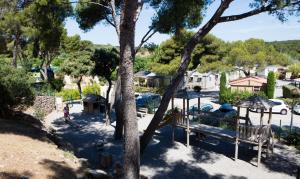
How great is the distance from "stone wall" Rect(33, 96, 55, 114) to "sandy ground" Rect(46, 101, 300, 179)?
14.6 ft

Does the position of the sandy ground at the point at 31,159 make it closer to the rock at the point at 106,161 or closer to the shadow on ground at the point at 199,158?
the rock at the point at 106,161

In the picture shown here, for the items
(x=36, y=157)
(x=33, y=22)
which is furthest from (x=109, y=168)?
(x=33, y=22)

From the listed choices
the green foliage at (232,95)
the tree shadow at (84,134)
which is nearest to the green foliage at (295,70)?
the green foliage at (232,95)

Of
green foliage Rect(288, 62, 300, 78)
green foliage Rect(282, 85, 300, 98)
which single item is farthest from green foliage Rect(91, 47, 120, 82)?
green foliage Rect(288, 62, 300, 78)

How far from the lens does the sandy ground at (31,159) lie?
769 cm

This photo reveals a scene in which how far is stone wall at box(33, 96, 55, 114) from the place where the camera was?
21312 mm

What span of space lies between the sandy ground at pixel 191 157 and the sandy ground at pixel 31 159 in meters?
2.39

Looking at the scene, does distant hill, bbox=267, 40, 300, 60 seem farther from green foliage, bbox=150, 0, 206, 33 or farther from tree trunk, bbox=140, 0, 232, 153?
tree trunk, bbox=140, 0, 232, 153

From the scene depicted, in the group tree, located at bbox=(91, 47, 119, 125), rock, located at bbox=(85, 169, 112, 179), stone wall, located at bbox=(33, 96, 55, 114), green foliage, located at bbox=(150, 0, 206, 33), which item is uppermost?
green foliage, located at bbox=(150, 0, 206, 33)

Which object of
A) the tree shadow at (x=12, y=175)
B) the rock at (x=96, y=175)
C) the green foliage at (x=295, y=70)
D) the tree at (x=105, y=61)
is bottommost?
the rock at (x=96, y=175)

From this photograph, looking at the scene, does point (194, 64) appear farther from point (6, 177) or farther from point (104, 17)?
point (6, 177)

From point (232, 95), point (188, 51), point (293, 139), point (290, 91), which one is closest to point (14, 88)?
point (188, 51)

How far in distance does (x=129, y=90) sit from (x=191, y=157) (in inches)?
271

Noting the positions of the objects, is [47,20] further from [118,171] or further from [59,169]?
[59,169]
